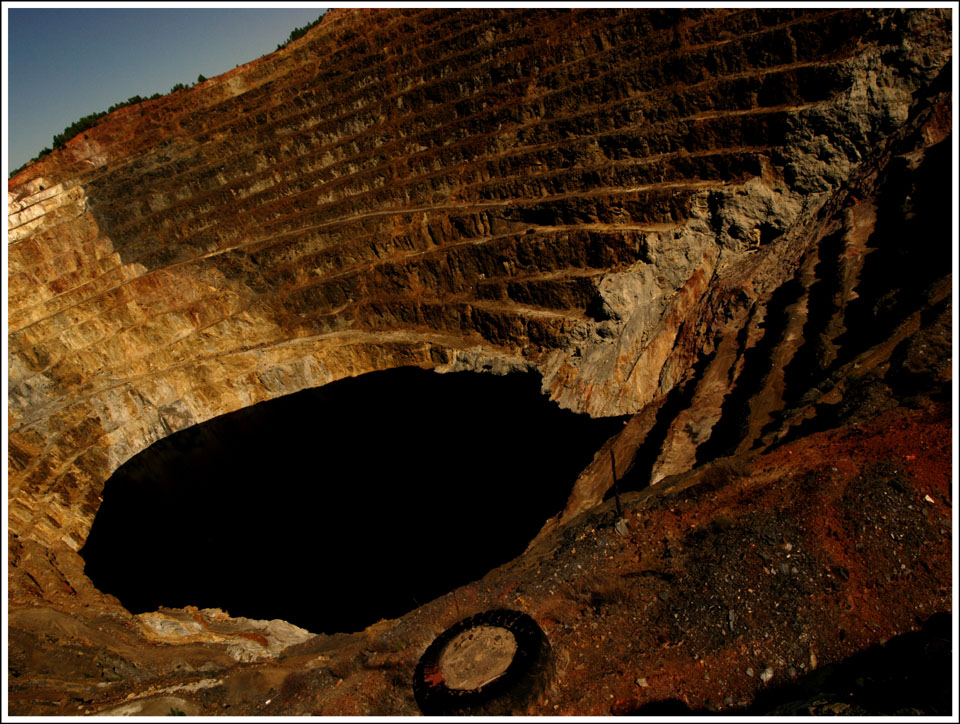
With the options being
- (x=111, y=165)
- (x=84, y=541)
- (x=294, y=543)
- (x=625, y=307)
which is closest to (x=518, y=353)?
(x=625, y=307)

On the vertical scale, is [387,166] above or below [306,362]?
above

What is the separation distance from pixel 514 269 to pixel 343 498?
10883 mm

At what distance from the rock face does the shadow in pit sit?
0.90 ft

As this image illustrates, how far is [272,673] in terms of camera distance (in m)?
11.7

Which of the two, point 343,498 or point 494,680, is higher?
point 494,680

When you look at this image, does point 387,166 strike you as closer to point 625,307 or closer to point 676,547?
point 625,307

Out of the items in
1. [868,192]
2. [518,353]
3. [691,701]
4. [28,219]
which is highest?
[28,219]

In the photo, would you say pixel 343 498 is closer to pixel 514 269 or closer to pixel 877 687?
pixel 514 269

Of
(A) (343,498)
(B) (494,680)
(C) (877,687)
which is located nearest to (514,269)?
(A) (343,498)

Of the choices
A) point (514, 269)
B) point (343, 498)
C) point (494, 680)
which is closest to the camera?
point (494, 680)

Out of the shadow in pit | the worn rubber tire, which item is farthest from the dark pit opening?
the shadow in pit

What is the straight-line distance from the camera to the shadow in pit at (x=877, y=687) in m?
5.90

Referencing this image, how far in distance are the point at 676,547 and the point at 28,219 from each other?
31.5 meters

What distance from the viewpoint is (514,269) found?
64.8 feet
